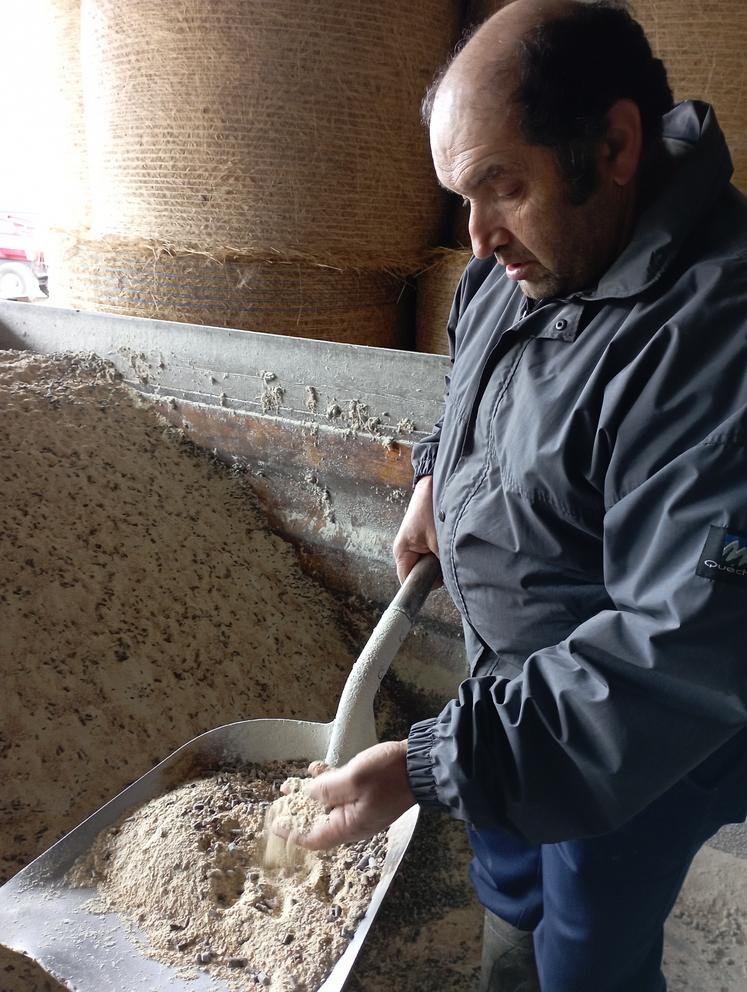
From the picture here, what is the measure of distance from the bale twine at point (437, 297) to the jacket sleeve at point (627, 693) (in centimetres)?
169

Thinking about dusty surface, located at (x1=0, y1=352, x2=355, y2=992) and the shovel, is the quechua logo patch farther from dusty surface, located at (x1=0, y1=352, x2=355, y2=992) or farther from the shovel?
dusty surface, located at (x1=0, y1=352, x2=355, y2=992)

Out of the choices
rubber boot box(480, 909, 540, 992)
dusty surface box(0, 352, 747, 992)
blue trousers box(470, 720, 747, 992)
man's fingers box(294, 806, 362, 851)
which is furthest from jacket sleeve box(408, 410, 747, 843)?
dusty surface box(0, 352, 747, 992)

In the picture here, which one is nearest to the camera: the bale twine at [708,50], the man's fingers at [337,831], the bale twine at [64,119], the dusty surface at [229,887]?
the man's fingers at [337,831]

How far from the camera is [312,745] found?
3.86ft

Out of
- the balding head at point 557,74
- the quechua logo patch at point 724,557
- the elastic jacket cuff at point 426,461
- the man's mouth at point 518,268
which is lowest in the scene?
the elastic jacket cuff at point 426,461

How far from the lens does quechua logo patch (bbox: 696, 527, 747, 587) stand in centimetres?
58

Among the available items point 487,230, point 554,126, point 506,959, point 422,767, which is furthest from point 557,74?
point 506,959

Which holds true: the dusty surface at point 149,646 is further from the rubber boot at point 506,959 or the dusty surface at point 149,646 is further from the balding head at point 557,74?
the balding head at point 557,74

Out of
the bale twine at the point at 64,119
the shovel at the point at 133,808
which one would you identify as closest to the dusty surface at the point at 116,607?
the shovel at the point at 133,808

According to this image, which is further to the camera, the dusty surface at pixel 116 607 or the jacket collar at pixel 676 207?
the dusty surface at pixel 116 607

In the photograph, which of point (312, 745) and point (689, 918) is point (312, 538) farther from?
point (689, 918)

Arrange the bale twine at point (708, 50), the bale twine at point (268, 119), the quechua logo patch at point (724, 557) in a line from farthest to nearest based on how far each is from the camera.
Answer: the bale twine at point (268, 119) < the bale twine at point (708, 50) < the quechua logo patch at point (724, 557)

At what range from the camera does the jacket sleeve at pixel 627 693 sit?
1.97 ft

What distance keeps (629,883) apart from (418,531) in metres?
0.59
